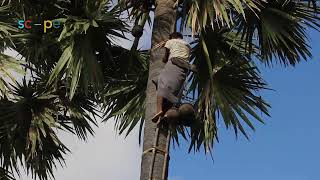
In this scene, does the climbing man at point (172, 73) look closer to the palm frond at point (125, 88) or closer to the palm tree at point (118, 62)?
the palm tree at point (118, 62)

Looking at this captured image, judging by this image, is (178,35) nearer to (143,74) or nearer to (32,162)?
(143,74)

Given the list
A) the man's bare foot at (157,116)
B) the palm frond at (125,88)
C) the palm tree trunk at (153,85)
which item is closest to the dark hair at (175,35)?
the palm tree trunk at (153,85)

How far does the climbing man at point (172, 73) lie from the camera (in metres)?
7.10

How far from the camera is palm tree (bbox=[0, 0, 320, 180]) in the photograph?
8.61 metres

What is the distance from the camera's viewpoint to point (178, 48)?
24.1 ft

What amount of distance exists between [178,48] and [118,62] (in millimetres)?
2646

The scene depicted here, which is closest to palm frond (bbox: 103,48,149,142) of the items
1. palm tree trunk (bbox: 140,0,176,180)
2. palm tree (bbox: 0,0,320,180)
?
palm tree (bbox: 0,0,320,180)

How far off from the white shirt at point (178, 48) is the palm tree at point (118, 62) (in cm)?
18

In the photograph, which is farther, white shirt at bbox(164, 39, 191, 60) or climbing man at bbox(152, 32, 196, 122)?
white shirt at bbox(164, 39, 191, 60)

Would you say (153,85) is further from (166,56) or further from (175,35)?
(175,35)

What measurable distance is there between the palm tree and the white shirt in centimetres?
18

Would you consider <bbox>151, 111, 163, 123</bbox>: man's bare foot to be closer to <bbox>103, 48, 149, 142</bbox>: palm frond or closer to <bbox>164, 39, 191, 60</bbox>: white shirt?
<bbox>164, 39, 191, 60</bbox>: white shirt

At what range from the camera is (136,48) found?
9.86 meters

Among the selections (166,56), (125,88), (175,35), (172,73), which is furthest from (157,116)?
(125,88)
